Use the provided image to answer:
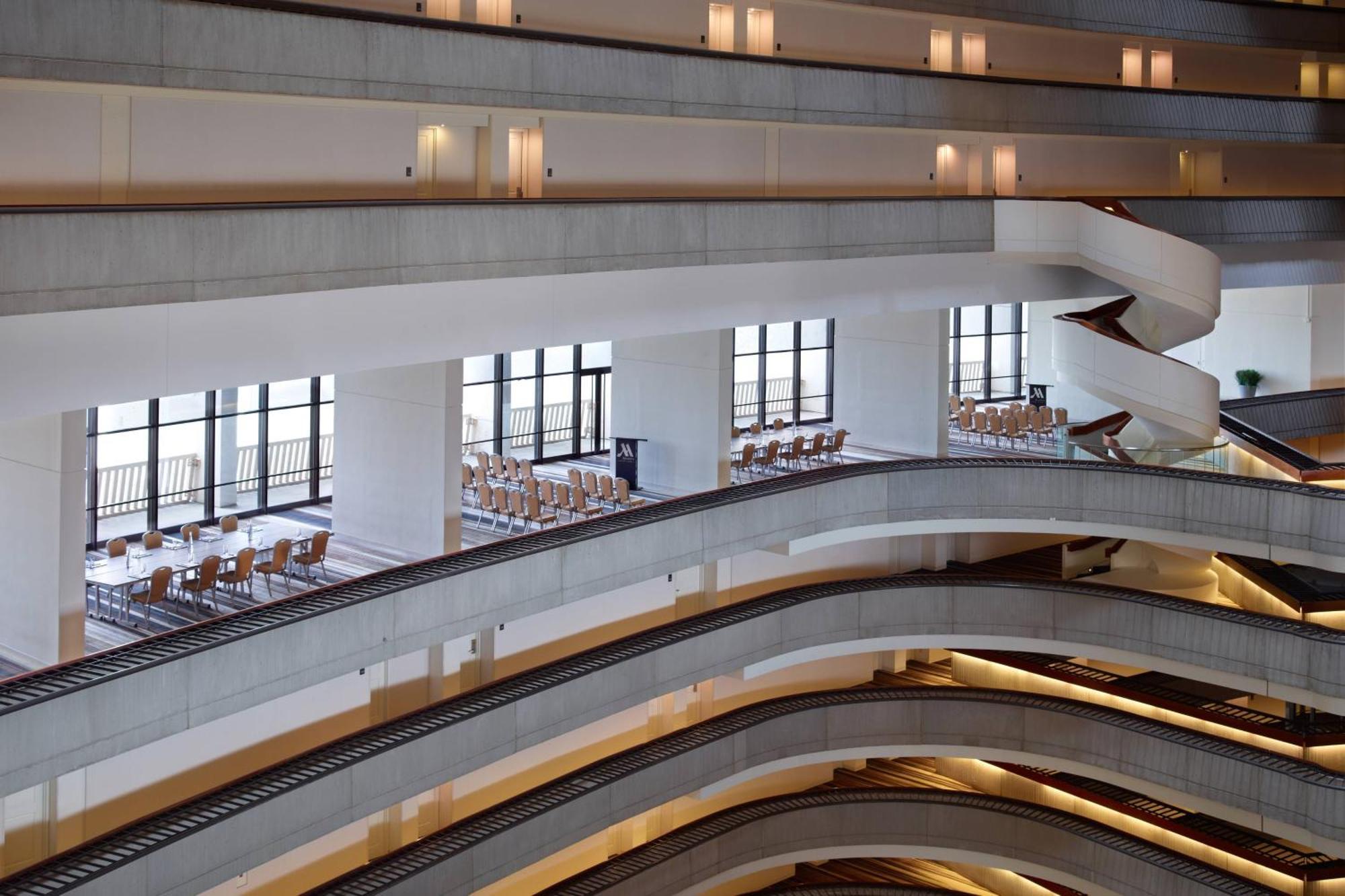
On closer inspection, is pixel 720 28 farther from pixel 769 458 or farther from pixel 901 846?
pixel 901 846

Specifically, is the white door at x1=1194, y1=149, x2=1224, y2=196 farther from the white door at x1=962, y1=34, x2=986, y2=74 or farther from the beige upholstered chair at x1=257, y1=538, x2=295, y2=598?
the beige upholstered chair at x1=257, y1=538, x2=295, y2=598

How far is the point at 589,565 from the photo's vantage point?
19.7 meters

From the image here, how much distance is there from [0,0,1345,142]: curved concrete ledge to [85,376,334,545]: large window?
5.12 m

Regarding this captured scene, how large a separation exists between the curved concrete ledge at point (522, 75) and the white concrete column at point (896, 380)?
3.83 meters

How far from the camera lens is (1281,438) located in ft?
99.5

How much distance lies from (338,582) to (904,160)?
47.1 feet

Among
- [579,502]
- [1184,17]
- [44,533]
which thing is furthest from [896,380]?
[44,533]

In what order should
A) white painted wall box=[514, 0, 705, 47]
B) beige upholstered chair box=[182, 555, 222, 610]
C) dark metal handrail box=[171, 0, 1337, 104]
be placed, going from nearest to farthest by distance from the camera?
dark metal handrail box=[171, 0, 1337, 104] → beige upholstered chair box=[182, 555, 222, 610] → white painted wall box=[514, 0, 705, 47]

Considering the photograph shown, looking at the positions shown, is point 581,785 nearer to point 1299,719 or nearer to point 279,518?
point 279,518

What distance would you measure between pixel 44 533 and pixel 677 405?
11.0 m

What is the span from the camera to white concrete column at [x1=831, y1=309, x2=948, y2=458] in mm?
26672

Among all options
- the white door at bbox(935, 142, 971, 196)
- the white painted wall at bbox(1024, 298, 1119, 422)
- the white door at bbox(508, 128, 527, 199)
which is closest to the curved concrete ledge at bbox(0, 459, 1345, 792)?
the white door at bbox(508, 128, 527, 199)

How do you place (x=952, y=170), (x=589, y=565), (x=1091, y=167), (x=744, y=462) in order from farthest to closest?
(x=1091, y=167) < (x=952, y=170) < (x=744, y=462) < (x=589, y=565)

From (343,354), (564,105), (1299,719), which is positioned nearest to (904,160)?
(564,105)
